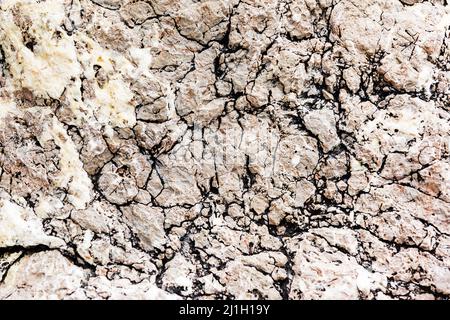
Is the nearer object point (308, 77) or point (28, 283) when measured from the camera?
point (28, 283)

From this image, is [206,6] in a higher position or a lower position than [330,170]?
higher

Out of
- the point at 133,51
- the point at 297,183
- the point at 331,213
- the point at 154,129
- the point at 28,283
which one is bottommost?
the point at 28,283

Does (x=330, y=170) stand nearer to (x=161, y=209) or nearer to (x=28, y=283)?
(x=161, y=209)

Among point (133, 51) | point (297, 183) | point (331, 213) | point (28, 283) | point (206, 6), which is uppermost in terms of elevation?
point (206, 6)

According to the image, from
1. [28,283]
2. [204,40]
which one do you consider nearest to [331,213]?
[204,40]

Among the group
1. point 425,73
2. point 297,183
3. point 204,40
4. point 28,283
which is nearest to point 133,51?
point 204,40

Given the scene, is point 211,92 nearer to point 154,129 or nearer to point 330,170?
point 154,129
